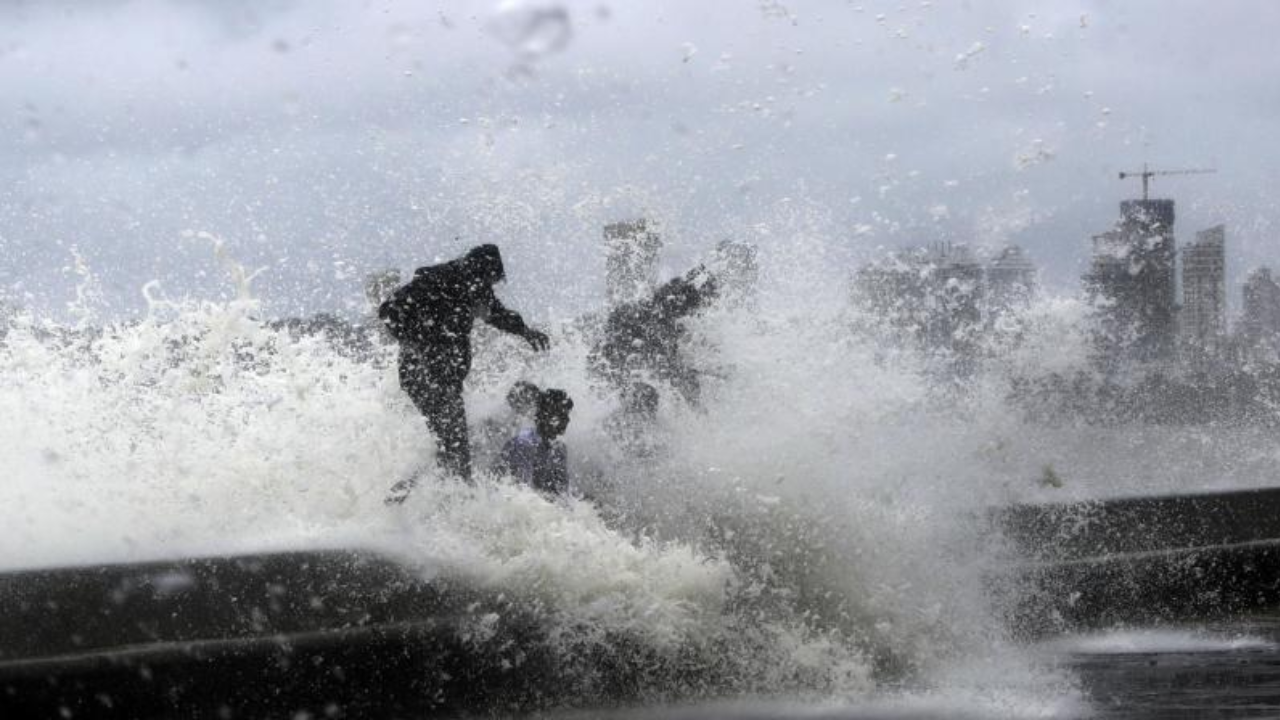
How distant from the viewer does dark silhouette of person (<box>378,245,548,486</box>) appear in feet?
29.9

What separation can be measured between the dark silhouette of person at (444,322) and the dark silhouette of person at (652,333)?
8.69 ft

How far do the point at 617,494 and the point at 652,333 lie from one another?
10.3 feet

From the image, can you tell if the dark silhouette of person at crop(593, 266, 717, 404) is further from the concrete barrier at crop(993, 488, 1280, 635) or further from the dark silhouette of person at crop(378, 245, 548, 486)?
the concrete barrier at crop(993, 488, 1280, 635)

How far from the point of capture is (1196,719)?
234 inches

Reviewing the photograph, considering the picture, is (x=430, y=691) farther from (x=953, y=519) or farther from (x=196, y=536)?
(x=953, y=519)

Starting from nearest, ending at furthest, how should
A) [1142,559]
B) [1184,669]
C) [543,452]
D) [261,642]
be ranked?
[261,642], [1184,669], [543,452], [1142,559]

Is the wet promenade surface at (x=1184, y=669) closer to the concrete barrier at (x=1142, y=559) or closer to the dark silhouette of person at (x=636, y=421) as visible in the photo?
the concrete barrier at (x=1142, y=559)

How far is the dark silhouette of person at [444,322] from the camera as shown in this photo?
9125 mm

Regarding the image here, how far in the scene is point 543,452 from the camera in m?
8.53

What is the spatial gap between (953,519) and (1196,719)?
9.84 feet

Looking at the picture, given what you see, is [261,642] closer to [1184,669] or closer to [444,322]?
[444,322]

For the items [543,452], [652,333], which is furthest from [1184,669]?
[652,333]

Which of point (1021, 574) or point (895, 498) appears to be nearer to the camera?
point (895, 498)

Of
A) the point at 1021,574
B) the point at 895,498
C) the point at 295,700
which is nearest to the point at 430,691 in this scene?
the point at 295,700
